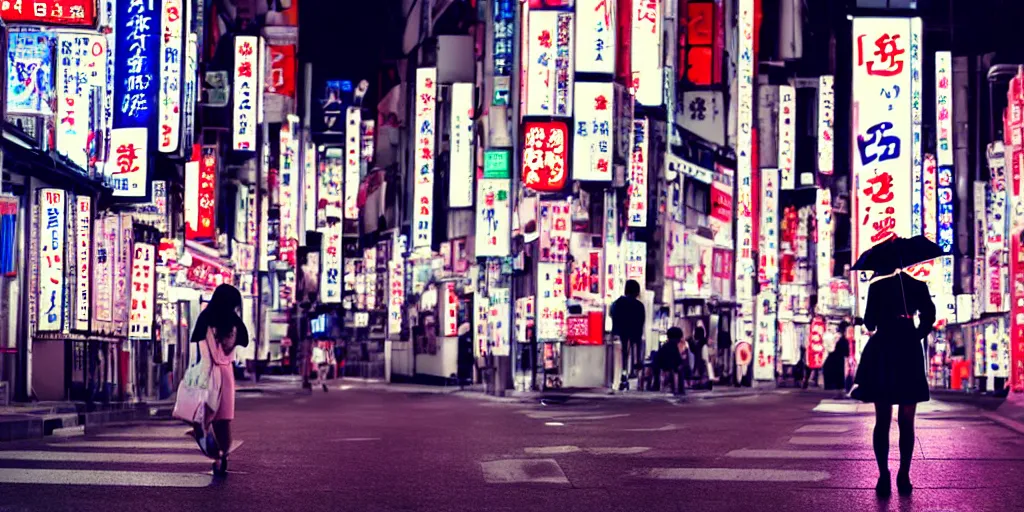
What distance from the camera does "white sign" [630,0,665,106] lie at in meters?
35.3

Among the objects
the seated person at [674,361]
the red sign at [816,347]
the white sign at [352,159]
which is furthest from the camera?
the white sign at [352,159]

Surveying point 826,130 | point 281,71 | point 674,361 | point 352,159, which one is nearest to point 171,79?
point 674,361

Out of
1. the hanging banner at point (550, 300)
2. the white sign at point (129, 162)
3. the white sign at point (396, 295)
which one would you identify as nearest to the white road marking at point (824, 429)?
the white sign at point (129, 162)

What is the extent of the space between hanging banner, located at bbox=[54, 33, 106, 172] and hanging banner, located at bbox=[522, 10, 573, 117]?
9.32 meters

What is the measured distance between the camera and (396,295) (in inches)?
2215

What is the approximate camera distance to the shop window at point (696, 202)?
4541 centimetres

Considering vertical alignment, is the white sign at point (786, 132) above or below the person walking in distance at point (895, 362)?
above

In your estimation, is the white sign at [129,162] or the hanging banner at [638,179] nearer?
the white sign at [129,162]

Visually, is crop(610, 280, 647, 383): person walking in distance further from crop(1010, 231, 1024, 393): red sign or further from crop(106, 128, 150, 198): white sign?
crop(106, 128, 150, 198): white sign

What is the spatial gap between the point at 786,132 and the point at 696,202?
3624 mm

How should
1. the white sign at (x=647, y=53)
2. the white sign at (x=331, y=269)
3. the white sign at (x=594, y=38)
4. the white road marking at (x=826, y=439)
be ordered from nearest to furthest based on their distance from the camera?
1. the white road marking at (x=826, y=439)
2. the white sign at (x=594, y=38)
3. the white sign at (x=647, y=53)
4. the white sign at (x=331, y=269)

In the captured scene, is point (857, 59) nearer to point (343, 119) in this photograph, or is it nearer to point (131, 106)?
point (131, 106)

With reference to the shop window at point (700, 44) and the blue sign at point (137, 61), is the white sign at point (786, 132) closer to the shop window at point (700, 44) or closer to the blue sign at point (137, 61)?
the shop window at point (700, 44)

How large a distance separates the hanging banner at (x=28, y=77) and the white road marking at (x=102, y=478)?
35.0 ft
